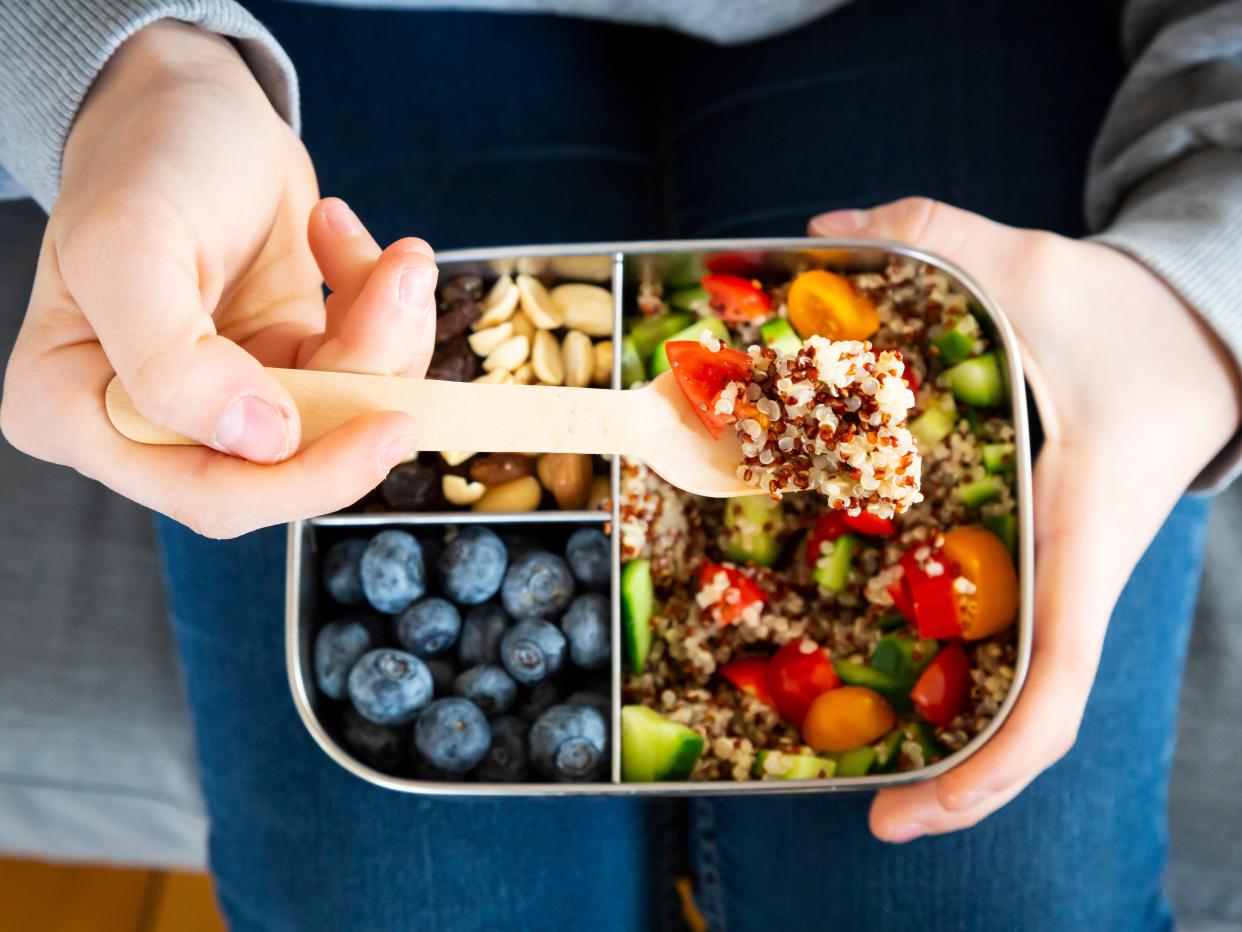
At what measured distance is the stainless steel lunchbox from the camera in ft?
2.93

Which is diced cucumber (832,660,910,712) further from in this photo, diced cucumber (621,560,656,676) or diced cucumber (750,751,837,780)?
diced cucumber (621,560,656,676)

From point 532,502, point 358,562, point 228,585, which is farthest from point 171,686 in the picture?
point 532,502

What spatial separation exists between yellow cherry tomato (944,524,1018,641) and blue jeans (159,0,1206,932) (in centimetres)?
20

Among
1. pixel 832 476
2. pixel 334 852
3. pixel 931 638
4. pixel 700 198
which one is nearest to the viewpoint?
pixel 832 476

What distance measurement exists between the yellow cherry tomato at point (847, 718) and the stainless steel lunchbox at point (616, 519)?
6 centimetres

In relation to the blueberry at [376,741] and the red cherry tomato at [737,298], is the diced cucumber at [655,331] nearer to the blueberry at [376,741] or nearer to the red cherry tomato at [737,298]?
the red cherry tomato at [737,298]

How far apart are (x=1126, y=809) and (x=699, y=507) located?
0.56m

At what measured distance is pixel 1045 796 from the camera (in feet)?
3.34

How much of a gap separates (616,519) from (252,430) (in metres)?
0.43

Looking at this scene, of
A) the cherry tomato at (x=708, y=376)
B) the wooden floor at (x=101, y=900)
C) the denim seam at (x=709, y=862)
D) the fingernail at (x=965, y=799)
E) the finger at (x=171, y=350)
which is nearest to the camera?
the finger at (x=171, y=350)

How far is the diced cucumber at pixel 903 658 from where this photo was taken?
952 mm

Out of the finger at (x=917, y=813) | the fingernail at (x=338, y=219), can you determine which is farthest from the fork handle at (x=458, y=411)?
the finger at (x=917, y=813)

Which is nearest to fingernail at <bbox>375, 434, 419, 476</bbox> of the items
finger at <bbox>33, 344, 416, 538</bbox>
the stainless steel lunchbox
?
finger at <bbox>33, 344, 416, 538</bbox>

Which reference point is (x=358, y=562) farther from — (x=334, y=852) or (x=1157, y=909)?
(x=1157, y=909)
